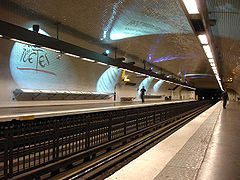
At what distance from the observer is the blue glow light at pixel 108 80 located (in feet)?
47.5

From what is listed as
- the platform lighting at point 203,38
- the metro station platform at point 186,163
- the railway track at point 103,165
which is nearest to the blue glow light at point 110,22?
the platform lighting at point 203,38

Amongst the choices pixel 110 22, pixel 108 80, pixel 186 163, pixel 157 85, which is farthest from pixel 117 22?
pixel 157 85

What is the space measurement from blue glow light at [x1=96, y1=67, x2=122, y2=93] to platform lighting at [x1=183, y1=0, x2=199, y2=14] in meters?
10.7

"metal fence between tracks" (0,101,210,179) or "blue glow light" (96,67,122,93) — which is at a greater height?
"blue glow light" (96,67,122,93)

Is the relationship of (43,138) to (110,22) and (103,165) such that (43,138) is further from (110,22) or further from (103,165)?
A: (110,22)

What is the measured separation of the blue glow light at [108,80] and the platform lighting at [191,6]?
1074 centimetres

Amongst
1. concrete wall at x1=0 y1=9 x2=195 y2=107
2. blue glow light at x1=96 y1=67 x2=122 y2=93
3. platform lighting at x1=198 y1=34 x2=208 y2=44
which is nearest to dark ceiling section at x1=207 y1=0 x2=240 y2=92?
platform lighting at x1=198 y1=34 x2=208 y2=44

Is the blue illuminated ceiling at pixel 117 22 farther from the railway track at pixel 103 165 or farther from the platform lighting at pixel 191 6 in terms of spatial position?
the railway track at pixel 103 165

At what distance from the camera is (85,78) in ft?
41.1

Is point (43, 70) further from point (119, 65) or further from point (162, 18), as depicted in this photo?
point (162, 18)

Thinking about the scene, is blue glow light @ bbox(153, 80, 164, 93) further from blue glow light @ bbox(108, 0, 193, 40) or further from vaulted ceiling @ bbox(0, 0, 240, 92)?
blue glow light @ bbox(108, 0, 193, 40)

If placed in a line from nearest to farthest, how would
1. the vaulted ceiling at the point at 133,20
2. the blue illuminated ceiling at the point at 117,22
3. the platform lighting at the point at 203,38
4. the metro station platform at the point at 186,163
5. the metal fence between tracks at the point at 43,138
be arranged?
the metro station platform at the point at 186,163
the metal fence between tracks at the point at 43,138
the platform lighting at the point at 203,38
the vaulted ceiling at the point at 133,20
the blue illuminated ceiling at the point at 117,22

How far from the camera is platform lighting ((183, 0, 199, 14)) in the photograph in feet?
11.7

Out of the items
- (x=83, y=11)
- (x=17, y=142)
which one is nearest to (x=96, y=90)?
(x=83, y=11)
